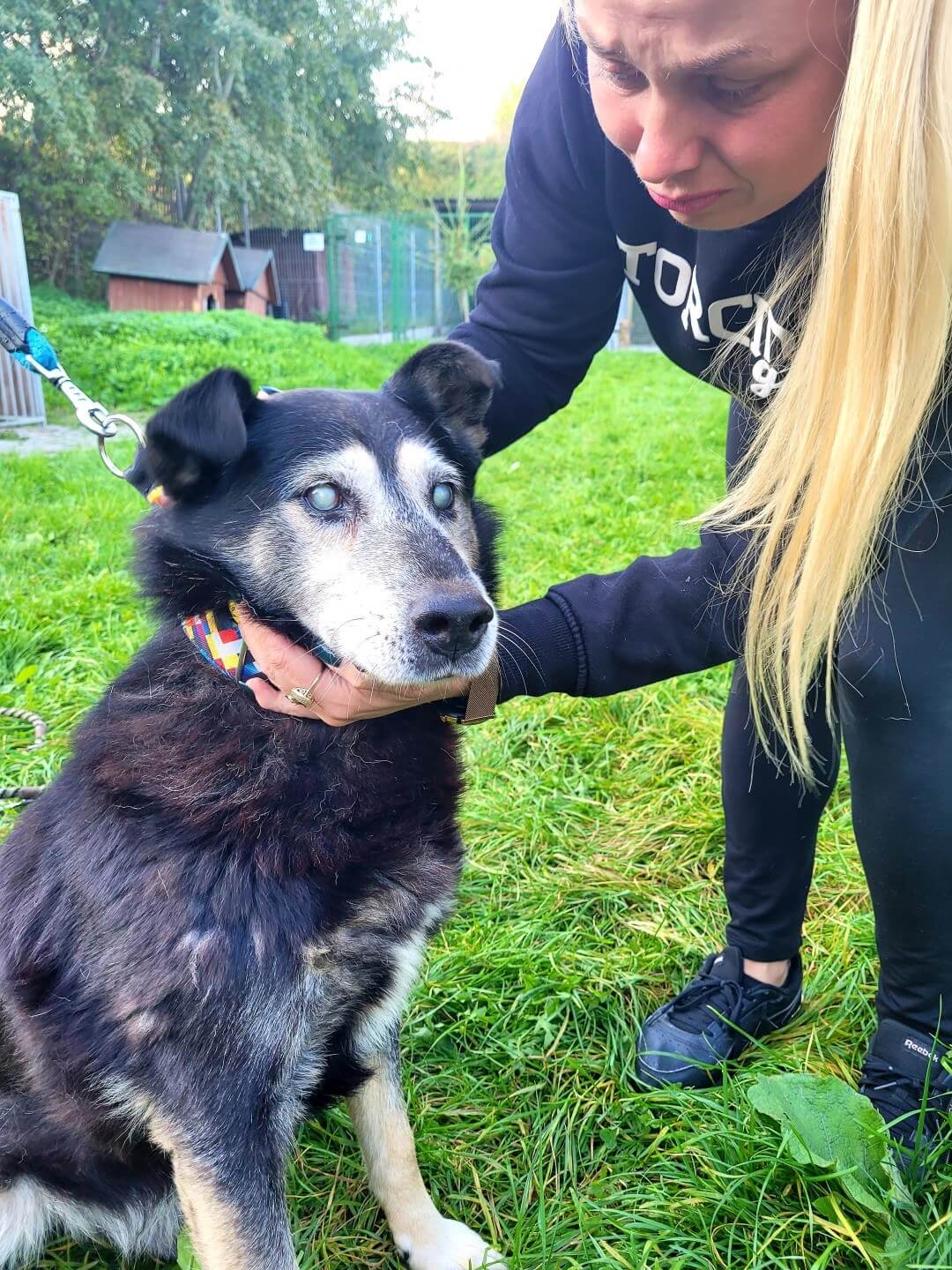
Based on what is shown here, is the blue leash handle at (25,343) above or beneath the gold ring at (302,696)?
above

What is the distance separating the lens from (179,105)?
2397cm

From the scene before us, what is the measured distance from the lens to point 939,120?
1.26 meters

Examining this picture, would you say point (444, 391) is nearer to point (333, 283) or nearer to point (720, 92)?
point (720, 92)

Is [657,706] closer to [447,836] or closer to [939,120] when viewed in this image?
[447,836]

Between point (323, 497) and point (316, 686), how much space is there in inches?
16.4

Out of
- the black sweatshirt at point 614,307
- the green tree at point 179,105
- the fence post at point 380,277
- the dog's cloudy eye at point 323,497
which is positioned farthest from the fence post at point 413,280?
the dog's cloudy eye at point 323,497

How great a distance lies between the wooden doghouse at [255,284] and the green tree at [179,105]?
1.94 metres

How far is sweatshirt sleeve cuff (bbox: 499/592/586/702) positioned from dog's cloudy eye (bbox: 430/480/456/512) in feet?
0.94

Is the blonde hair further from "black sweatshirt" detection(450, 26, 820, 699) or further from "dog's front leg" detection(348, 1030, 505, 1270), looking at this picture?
"dog's front leg" detection(348, 1030, 505, 1270)

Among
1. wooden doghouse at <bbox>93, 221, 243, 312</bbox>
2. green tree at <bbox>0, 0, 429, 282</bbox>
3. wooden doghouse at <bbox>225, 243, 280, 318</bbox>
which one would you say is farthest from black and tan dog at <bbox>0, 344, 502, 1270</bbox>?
wooden doghouse at <bbox>225, 243, 280, 318</bbox>

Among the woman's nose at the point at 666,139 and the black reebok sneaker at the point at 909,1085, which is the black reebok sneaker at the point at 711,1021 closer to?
the black reebok sneaker at the point at 909,1085

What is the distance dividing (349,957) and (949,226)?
1.49m

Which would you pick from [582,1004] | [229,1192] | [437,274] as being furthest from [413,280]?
[229,1192]

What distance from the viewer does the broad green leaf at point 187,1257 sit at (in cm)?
155
